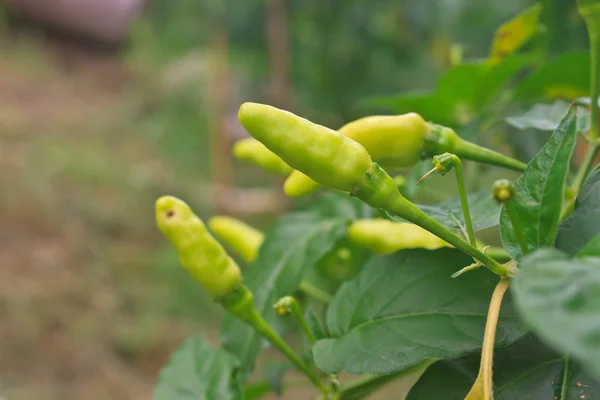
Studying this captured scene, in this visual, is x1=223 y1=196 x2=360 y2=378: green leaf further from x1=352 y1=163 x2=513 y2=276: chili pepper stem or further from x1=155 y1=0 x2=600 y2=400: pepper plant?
x1=352 y1=163 x2=513 y2=276: chili pepper stem

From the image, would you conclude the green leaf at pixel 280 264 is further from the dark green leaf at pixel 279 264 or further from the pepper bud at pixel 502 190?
the pepper bud at pixel 502 190

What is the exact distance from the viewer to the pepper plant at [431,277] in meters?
0.29

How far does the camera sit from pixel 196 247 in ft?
1.33

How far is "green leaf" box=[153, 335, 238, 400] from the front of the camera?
48cm

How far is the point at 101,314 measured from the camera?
2.29 meters

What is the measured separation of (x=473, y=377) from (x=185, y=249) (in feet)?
0.62

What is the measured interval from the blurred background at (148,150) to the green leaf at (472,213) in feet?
4.62

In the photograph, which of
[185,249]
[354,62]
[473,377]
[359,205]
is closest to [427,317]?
[473,377]

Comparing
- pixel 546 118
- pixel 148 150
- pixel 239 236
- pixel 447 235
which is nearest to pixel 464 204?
pixel 447 235

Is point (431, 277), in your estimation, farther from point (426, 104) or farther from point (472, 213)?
point (426, 104)

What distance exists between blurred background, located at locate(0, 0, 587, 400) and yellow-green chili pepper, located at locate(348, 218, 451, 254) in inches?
51.0

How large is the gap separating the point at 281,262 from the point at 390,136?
0.55ft

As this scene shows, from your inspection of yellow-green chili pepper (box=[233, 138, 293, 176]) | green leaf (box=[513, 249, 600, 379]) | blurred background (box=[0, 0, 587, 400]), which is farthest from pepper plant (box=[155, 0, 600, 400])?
blurred background (box=[0, 0, 587, 400])

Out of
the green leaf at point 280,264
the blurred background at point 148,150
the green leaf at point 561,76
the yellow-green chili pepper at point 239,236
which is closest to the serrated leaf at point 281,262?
the green leaf at point 280,264
